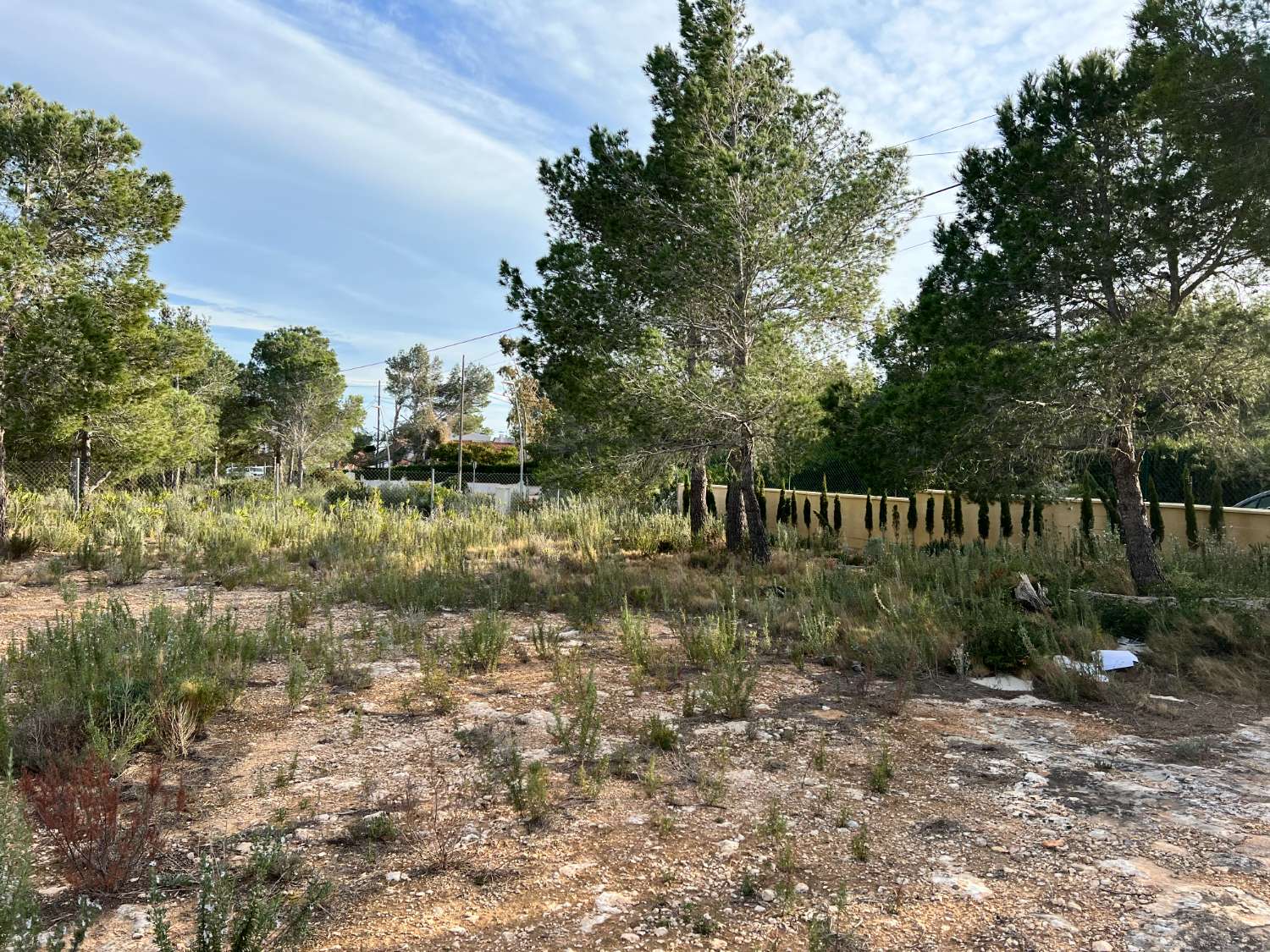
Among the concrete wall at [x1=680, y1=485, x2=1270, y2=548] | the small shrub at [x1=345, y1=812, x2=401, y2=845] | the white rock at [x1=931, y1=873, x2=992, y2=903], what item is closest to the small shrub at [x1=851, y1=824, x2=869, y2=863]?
the white rock at [x1=931, y1=873, x2=992, y2=903]

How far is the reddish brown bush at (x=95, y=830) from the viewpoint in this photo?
243 centimetres

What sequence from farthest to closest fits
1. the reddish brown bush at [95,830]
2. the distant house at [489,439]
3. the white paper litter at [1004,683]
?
the distant house at [489,439], the white paper litter at [1004,683], the reddish brown bush at [95,830]

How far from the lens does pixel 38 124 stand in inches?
390

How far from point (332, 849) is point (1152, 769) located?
3.81 metres

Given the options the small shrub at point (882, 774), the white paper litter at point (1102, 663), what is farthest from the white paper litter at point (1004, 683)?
the small shrub at point (882, 774)

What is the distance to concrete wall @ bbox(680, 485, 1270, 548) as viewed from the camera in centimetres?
1005

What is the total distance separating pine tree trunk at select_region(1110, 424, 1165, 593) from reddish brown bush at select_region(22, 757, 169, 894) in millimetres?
8573

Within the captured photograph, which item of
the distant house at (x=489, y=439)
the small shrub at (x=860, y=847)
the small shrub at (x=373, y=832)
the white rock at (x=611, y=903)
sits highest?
the distant house at (x=489, y=439)

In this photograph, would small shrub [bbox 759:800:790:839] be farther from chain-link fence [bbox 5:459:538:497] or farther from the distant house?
the distant house

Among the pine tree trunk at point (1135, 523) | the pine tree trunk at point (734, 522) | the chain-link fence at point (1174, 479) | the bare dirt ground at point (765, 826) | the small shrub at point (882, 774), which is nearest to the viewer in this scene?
the bare dirt ground at point (765, 826)

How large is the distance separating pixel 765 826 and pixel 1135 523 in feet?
22.9

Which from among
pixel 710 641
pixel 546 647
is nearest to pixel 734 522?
pixel 546 647

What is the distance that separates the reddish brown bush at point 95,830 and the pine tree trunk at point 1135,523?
8573 millimetres

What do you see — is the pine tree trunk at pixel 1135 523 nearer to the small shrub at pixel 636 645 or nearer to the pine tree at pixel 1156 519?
the pine tree at pixel 1156 519
